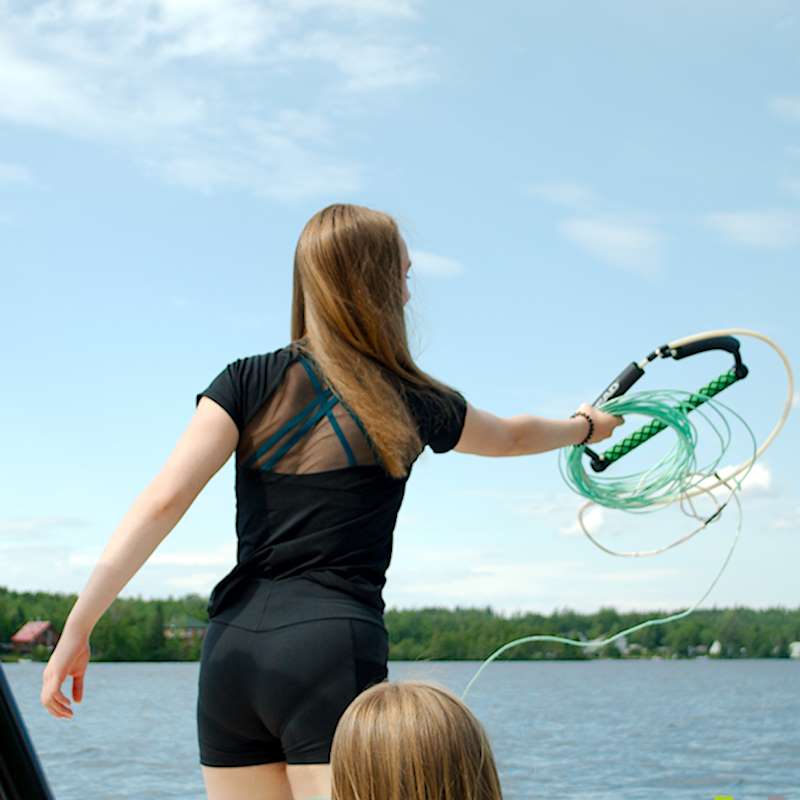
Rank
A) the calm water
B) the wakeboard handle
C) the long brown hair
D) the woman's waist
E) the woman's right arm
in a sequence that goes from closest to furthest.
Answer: the woman's waist → the long brown hair → the woman's right arm → the wakeboard handle → the calm water

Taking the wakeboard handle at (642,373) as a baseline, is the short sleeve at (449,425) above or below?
below

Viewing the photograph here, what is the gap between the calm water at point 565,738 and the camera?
21.7 m

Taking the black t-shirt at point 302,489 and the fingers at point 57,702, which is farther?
the black t-shirt at point 302,489

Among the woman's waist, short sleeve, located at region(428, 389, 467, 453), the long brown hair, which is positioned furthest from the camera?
short sleeve, located at region(428, 389, 467, 453)

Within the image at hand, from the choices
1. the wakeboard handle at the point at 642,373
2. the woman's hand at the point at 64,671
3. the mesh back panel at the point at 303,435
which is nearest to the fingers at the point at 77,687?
the woman's hand at the point at 64,671

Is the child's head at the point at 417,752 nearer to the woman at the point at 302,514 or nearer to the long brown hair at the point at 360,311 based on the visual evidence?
the woman at the point at 302,514

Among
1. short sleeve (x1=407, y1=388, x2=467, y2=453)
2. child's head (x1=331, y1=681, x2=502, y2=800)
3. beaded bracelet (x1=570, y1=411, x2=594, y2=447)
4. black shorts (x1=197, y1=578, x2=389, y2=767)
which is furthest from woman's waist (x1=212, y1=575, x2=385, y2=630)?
beaded bracelet (x1=570, y1=411, x2=594, y2=447)

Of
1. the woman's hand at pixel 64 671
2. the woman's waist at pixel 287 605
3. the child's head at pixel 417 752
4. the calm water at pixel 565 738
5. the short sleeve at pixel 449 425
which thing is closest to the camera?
the child's head at pixel 417 752

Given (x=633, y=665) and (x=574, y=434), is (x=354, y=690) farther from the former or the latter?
(x=633, y=665)

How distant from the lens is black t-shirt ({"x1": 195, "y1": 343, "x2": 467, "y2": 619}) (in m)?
2.05

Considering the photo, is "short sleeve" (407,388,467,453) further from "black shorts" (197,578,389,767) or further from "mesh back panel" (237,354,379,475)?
"black shorts" (197,578,389,767)

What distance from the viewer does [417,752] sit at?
135 centimetres

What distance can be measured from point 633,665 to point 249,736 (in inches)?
3387

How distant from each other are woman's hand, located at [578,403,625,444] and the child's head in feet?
4.84
